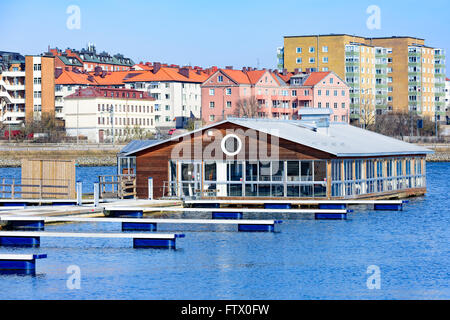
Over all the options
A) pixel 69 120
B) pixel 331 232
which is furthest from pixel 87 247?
pixel 69 120

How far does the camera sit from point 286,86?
156 m

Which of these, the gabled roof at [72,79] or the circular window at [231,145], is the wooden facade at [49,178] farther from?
the gabled roof at [72,79]

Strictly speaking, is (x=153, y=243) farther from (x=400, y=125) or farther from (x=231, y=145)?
(x=400, y=125)

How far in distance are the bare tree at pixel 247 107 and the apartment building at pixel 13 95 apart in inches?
1483

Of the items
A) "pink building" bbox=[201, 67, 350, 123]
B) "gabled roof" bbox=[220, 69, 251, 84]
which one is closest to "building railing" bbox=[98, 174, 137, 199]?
"pink building" bbox=[201, 67, 350, 123]

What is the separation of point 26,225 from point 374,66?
154 meters

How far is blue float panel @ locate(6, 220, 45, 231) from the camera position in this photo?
39.2 meters

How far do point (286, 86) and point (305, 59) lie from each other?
22.8 metres

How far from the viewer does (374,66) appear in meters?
187

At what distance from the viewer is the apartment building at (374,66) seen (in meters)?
176
